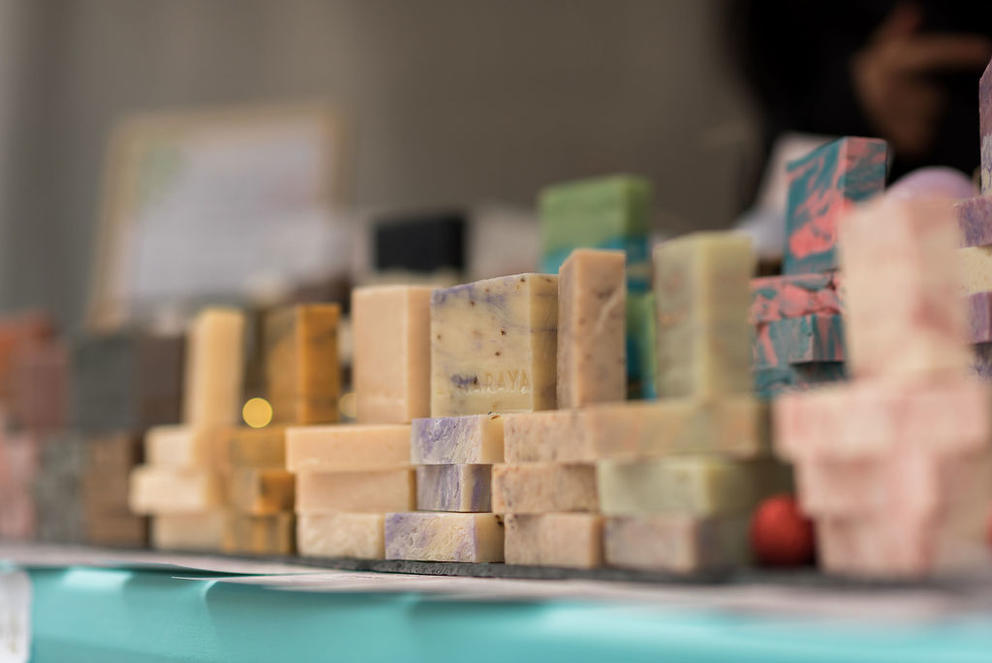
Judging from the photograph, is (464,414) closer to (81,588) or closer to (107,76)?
(81,588)

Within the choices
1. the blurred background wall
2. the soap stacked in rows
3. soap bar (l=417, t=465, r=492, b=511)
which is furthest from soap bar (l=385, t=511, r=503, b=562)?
the blurred background wall

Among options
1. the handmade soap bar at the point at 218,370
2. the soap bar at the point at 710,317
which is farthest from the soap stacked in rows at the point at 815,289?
the handmade soap bar at the point at 218,370

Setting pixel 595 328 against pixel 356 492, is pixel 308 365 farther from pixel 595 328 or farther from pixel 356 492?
pixel 595 328

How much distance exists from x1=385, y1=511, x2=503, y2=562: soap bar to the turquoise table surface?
0.45ft

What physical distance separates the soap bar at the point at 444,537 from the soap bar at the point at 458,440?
47 mm

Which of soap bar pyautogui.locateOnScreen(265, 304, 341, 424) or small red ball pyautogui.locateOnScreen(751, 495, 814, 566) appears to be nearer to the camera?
→ small red ball pyautogui.locateOnScreen(751, 495, 814, 566)

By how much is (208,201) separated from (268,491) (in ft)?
7.90

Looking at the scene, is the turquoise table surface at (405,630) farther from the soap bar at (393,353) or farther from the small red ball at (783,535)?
the soap bar at (393,353)

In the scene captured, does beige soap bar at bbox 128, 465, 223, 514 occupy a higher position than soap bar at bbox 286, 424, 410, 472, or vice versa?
soap bar at bbox 286, 424, 410, 472

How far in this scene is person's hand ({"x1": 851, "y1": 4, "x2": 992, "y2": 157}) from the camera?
2707mm

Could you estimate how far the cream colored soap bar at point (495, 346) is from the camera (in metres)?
0.93

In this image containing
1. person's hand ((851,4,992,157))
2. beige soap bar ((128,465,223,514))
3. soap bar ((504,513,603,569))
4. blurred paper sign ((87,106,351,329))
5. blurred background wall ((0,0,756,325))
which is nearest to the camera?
soap bar ((504,513,603,569))

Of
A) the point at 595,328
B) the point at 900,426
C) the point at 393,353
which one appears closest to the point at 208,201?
the point at 393,353

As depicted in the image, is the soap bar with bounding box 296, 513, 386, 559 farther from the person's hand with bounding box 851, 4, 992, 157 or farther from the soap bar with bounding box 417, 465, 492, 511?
the person's hand with bounding box 851, 4, 992, 157
